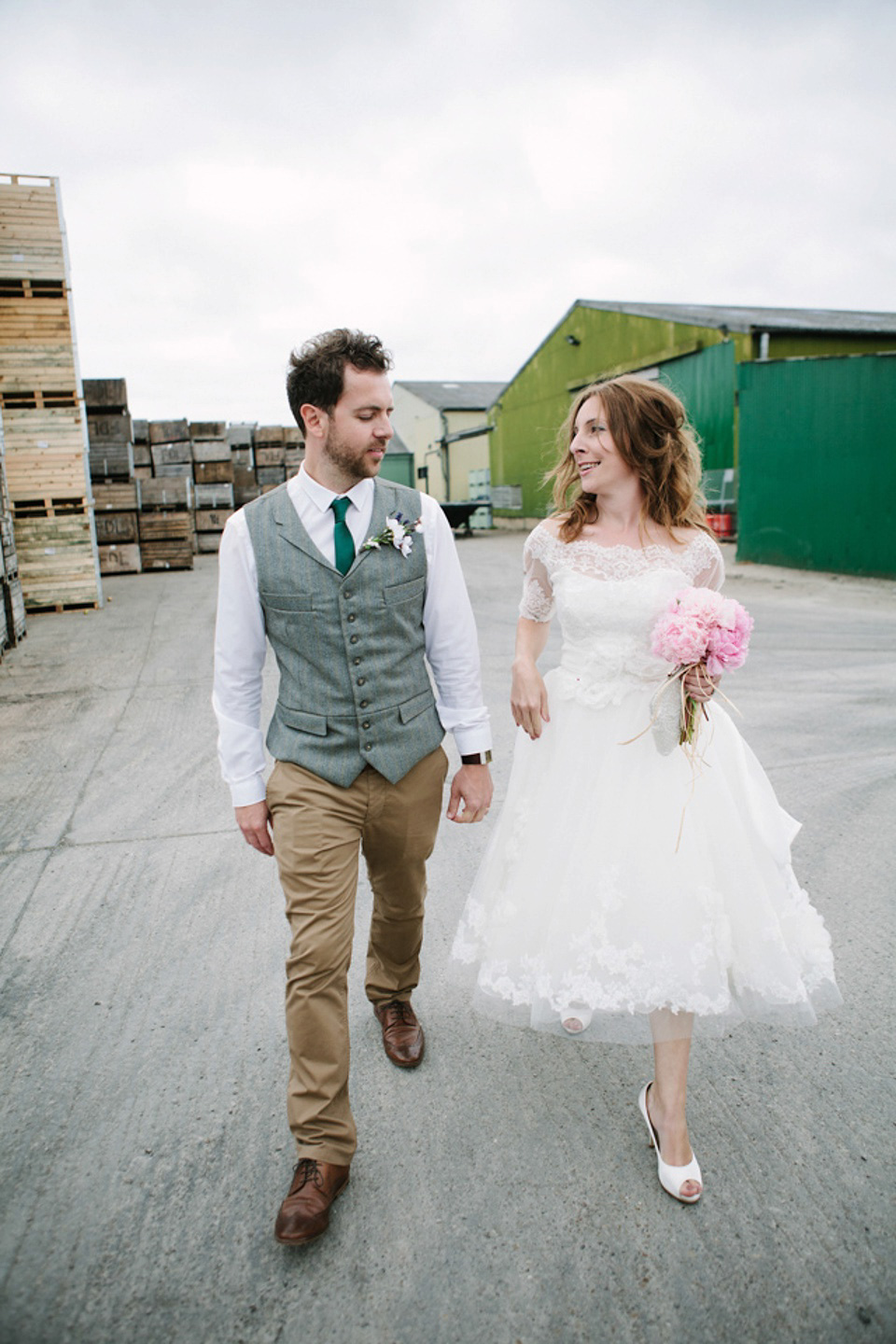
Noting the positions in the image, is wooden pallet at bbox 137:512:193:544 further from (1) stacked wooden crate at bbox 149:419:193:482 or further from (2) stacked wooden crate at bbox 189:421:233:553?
(2) stacked wooden crate at bbox 189:421:233:553

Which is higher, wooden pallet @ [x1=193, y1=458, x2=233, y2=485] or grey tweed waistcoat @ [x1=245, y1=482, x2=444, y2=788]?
wooden pallet @ [x1=193, y1=458, x2=233, y2=485]

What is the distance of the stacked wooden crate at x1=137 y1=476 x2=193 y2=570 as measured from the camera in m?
15.8

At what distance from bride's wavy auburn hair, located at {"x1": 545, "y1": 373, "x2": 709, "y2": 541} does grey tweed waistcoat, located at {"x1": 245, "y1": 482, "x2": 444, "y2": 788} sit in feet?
2.04

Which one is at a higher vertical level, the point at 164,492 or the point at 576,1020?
the point at 164,492

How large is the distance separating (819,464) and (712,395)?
4568 millimetres

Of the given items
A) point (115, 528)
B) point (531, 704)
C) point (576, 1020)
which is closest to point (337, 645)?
point (531, 704)

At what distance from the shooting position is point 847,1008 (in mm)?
2697

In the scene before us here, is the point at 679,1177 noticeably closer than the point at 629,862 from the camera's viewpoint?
Yes

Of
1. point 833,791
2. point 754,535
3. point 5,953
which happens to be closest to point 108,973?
point 5,953

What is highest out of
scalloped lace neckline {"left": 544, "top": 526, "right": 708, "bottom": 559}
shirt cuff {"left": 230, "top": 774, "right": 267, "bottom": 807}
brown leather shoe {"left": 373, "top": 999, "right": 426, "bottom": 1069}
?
scalloped lace neckline {"left": 544, "top": 526, "right": 708, "bottom": 559}

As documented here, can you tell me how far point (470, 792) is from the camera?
2.38 m

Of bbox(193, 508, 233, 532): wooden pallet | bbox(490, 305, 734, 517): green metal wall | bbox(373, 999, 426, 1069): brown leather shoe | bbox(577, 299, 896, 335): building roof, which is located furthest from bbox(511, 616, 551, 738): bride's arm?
bbox(193, 508, 233, 532): wooden pallet

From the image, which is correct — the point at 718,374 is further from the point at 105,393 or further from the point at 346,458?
the point at 346,458

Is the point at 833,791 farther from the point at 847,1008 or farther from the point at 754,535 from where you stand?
the point at 754,535
